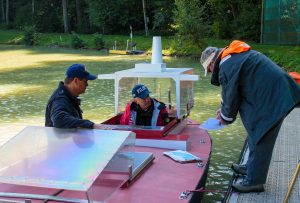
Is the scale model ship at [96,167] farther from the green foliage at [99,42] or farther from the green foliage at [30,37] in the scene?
the green foliage at [30,37]

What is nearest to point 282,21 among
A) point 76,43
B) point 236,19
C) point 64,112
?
point 236,19

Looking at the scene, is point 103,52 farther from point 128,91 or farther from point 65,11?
point 128,91

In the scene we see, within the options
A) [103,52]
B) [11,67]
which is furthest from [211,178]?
[103,52]

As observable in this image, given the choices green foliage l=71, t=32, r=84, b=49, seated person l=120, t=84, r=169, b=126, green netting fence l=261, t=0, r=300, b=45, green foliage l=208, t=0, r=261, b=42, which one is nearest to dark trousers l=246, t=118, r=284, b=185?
seated person l=120, t=84, r=169, b=126

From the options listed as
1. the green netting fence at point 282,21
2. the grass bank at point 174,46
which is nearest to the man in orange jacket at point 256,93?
the grass bank at point 174,46

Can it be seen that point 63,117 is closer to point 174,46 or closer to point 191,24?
point 191,24

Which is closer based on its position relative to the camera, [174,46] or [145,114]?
[145,114]

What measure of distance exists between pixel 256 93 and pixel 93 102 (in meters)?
8.12

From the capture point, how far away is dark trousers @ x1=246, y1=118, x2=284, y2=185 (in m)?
4.33

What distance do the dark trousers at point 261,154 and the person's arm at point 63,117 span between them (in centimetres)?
163

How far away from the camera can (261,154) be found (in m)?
4.38

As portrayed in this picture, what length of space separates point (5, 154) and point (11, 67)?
17.9 metres

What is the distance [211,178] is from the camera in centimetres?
664

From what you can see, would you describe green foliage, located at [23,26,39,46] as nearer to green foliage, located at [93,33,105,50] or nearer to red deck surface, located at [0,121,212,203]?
green foliage, located at [93,33,105,50]
